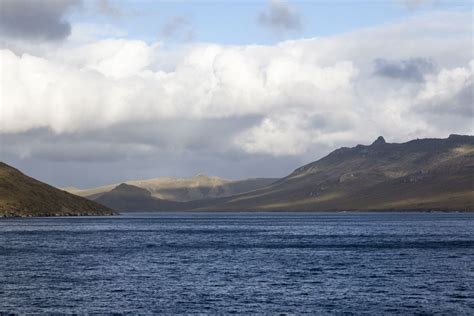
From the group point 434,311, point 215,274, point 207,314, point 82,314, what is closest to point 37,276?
point 215,274

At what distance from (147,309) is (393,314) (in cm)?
2412

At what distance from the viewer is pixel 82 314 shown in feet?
223

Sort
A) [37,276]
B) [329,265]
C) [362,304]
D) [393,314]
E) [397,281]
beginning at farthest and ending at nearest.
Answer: [329,265] < [37,276] < [397,281] < [362,304] < [393,314]

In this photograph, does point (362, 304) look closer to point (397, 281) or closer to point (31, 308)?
point (397, 281)

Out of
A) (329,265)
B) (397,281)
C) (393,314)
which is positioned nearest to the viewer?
(393,314)

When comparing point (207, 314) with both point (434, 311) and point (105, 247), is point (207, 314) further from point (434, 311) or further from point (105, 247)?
point (105, 247)

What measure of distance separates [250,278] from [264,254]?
41402 millimetres

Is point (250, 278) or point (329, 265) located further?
point (329, 265)

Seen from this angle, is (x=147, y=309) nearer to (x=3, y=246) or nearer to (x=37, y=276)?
A: (x=37, y=276)

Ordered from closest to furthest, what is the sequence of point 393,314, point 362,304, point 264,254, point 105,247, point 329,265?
point 393,314 < point 362,304 < point 329,265 < point 264,254 < point 105,247

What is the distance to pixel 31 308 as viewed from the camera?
233ft

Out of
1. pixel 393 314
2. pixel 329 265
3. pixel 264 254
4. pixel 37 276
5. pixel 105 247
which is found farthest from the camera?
pixel 105 247

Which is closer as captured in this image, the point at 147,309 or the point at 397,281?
the point at 147,309

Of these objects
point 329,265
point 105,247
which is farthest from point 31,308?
point 105,247
